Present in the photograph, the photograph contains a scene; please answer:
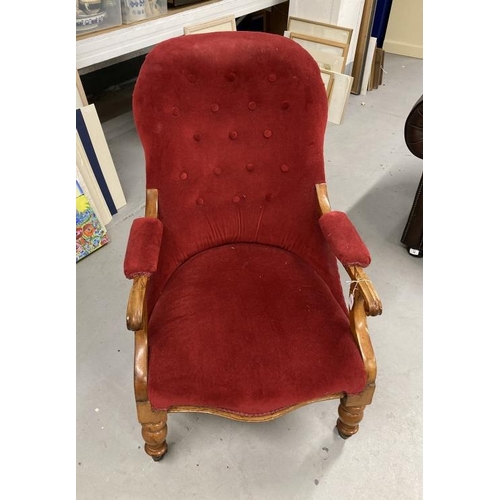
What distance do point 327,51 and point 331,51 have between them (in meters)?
0.03

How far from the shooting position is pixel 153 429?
1.03m

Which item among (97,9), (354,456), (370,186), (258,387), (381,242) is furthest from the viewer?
(370,186)

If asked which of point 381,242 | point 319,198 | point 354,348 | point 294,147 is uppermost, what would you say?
point 294,147

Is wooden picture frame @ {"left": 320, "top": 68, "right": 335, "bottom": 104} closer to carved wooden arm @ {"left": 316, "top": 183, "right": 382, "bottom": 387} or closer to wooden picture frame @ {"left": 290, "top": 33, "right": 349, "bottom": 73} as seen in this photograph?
wooden picture frame @ {"left": 290, "top": 33, "right": 349, "bottom": 73}

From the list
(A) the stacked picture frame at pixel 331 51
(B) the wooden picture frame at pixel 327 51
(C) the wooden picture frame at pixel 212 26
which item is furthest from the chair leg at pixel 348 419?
(B) the wooden picture frame at pixel 327 51

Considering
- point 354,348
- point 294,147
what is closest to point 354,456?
point 354,348

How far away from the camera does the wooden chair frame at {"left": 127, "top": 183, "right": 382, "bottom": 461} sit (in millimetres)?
900

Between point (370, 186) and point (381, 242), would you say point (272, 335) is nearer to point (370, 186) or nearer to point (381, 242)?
point (381, 242)

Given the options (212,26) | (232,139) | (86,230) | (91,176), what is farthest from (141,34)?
(232,139)

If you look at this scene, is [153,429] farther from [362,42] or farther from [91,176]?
[362,42]

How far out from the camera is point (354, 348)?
3.16 feet

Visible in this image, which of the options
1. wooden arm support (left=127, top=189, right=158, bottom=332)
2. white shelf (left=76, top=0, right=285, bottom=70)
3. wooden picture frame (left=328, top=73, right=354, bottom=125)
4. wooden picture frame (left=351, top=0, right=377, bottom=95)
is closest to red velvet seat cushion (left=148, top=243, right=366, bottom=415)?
wooden arm support (left=127, top=189, right=158, bottom=332)

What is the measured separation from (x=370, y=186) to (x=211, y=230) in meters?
1.32

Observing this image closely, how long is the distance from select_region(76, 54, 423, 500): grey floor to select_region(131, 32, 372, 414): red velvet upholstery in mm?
349
